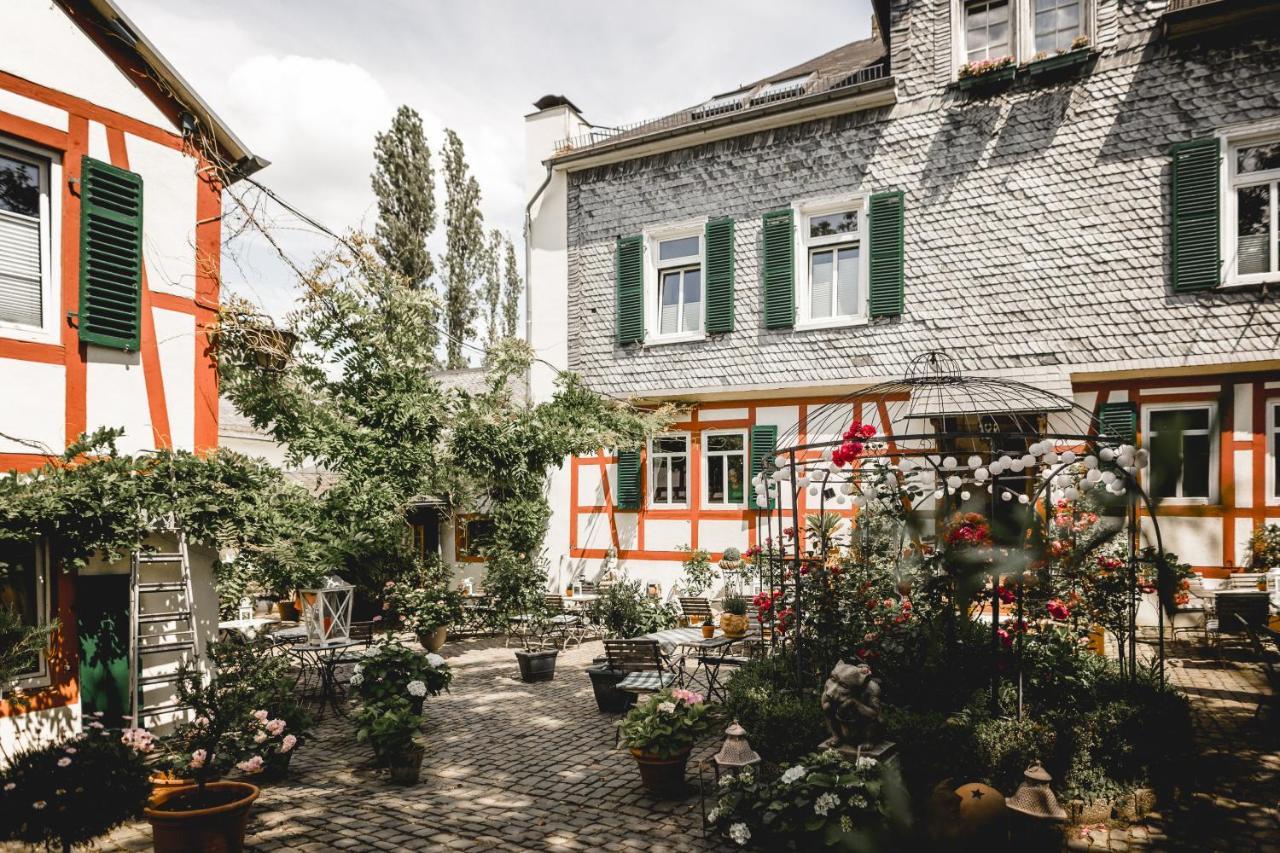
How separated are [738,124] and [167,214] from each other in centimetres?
885

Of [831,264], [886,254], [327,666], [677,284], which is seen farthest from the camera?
[677,284]

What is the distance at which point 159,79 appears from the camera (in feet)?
25.5

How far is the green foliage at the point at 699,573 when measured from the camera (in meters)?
13.7

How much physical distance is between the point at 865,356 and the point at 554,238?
637 cm

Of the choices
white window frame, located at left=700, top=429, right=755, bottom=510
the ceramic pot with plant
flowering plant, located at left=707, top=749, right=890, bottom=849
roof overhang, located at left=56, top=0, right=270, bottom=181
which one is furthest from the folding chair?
roof overhang, located at left=56, top=0, right=270, bottom=181

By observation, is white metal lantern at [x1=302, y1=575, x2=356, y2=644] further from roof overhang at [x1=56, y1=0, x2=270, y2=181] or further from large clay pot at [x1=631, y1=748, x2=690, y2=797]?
roof overhang at [x1=56, y1=0, x2=270, y2=181]

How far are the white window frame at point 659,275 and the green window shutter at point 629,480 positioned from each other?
208 centimetres

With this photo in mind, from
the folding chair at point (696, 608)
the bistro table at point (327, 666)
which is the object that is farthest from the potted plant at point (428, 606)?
the folding chair at point (696, 608)

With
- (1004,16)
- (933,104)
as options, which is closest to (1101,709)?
(933,104)

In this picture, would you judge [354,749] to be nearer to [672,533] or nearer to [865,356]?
[672,533]

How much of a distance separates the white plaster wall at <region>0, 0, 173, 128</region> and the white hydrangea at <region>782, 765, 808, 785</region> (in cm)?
805

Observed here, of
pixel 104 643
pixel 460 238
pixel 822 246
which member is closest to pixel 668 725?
pixel 104 643

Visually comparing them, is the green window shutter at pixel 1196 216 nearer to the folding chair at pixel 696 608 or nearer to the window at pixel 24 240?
the folding chair at pixel 696 608

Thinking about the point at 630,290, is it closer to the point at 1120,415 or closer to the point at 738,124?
the point at 738,124
